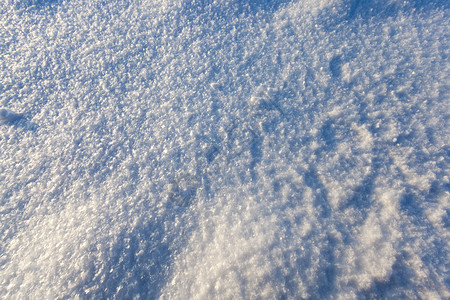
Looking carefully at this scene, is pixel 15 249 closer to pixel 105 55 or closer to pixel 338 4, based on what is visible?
pixel 105 55

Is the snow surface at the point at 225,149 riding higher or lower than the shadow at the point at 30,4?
lower

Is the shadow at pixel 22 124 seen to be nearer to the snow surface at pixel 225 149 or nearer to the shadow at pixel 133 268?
the snow surface at pixel 225 149

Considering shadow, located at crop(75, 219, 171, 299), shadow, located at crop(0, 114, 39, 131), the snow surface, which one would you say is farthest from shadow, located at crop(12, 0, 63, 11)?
shadow, located at crop(75, 219, 171, 299)

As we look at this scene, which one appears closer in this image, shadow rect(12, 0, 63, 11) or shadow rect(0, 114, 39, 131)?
shadow rect(0, 114, 39, 131)

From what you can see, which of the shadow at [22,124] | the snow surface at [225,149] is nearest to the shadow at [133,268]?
the snow surface at [225,149]

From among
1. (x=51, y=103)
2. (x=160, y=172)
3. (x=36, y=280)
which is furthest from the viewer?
(x=51, y=103)

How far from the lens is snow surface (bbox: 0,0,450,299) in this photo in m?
0.65

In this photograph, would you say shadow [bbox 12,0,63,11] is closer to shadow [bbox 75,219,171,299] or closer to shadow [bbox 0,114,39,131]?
shadow [bbox 0,114,39,131]

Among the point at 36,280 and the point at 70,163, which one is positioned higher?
the point at 70,163

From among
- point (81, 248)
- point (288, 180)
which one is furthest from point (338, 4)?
point (81, 248)

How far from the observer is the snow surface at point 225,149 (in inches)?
25.6

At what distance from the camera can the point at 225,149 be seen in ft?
2.71

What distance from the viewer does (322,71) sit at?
944 mm

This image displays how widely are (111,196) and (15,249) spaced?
26 centimetres
